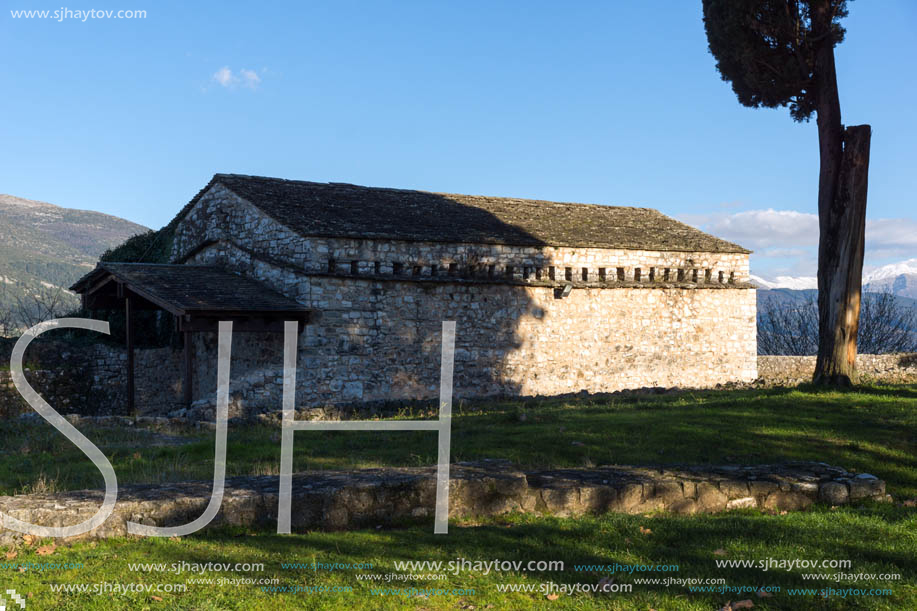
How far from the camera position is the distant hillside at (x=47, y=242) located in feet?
368

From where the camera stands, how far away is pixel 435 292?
65.4ft

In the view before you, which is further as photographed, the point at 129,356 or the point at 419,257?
the point at 419,257

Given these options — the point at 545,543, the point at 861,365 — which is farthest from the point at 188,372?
the point at 861,365

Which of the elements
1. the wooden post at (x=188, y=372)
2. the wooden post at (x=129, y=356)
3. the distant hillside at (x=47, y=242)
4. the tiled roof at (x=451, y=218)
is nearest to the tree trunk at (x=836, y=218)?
the tiled roof at (x=451, y=218)

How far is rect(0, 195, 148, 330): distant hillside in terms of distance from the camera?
112 m

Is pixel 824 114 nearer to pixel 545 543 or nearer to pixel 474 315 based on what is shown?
pixel 474 315

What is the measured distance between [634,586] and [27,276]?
414ft

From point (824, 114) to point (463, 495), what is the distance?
41.8 feet

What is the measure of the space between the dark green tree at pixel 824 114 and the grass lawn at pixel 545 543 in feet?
14.1

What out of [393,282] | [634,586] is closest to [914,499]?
[634,586]

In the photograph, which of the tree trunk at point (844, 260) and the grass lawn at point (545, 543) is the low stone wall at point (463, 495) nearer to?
the grass lawn at point (545, 543)

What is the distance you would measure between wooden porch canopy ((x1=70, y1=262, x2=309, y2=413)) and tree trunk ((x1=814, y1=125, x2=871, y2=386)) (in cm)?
1149

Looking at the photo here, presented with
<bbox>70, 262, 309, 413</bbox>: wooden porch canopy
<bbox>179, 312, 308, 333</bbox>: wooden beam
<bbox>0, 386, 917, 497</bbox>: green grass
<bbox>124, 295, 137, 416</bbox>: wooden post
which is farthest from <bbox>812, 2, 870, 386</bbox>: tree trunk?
<bbox>124, 295, 137, 416</bbox>: wooden post

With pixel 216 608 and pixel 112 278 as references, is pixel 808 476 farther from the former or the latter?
pixel 112 278
